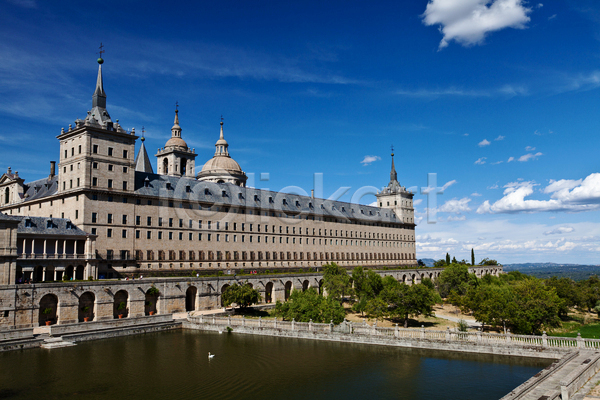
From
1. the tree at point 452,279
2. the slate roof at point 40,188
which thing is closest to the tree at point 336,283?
the tree at point 452,279

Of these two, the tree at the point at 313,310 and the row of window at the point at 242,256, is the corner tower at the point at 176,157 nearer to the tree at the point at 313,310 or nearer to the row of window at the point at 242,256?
the row of window at the point at 242,256

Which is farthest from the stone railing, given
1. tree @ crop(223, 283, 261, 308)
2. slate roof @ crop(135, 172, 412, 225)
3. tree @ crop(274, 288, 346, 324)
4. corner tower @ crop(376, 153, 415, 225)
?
corner tower @ crop(376, 153, 415, 225)

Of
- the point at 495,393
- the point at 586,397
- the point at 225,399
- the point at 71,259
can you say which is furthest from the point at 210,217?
the point at 586,397

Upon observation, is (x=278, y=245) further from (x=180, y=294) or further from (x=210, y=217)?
(x=180, y=294)

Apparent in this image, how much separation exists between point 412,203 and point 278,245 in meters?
63.6

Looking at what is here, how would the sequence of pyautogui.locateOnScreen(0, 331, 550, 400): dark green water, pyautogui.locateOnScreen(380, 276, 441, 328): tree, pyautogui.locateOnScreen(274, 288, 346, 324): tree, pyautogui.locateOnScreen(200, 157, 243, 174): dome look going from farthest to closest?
pyautogui.locateOnScreen(200, 157, 243, 174): dome, pyautogui.locateOnScreen(380, 276, 441, 328): tree, pyautogui.locateOnScreen(274, 288, 346, 324): tree, pyautogui.locateOnScreen(0, 331, 550, 400): dark green water

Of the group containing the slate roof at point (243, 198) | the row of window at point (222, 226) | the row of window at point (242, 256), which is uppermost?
the slate roof at point (243, 198)

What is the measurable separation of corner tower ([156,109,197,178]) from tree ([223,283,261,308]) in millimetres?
51191

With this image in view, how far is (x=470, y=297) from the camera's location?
206 ft

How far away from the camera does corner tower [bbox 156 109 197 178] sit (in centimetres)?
10694

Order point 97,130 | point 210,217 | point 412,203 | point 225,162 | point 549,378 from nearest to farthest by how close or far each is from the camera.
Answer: point 549,378 → point 97,130 → point 210,217 → point 225,162 → point 412,203

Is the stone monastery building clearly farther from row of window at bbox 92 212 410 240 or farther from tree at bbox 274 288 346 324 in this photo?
tree at bbox 274 288 346 324

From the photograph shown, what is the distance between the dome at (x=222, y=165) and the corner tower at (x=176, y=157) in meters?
4.61

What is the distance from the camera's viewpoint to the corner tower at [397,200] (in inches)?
5453
